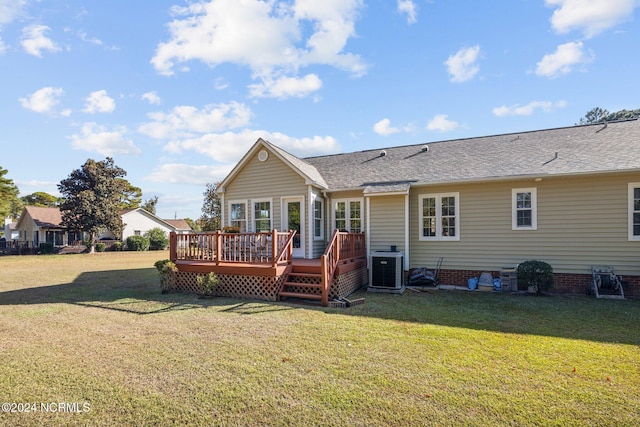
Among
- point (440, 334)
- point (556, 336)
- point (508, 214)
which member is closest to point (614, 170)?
point (508, 214)

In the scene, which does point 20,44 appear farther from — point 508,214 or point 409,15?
point 508,214

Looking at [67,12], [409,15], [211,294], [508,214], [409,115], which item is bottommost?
[211,294]

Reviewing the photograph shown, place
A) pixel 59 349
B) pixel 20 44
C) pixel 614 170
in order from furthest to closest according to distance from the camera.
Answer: pixel 20 44, pixel 614 170, pixel 59 349

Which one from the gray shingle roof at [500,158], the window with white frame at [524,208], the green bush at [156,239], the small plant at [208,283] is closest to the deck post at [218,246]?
the small plant at [208,283]

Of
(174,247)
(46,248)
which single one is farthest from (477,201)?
(46,248)

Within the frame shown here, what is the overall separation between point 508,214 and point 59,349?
1144cm

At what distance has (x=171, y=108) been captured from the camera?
46.1 ft

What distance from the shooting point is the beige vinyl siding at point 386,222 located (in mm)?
10734

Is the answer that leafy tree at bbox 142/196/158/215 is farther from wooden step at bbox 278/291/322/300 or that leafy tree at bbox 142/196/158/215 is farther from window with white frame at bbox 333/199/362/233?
wooden step at bbox 278/291/322/300

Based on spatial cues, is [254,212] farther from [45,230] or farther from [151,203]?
[151,203]

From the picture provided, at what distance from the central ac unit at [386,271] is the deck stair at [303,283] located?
6.47ft

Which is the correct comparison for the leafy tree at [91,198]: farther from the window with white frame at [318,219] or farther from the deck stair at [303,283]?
the deck stair at [303,283]

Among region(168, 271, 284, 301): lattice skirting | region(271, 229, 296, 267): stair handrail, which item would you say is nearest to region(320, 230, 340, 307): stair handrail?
region(271, 229, 296, 267): stair handrail

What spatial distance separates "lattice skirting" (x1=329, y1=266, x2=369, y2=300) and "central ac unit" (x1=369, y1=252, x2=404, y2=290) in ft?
1.68
